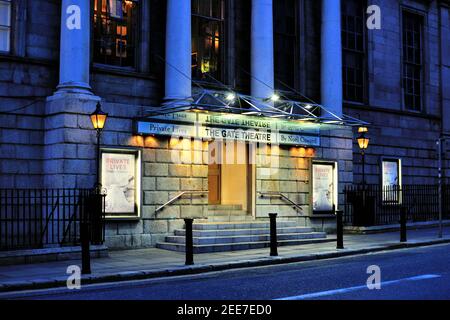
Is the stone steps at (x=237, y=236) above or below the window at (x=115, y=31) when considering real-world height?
below

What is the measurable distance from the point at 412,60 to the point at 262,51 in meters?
10.7

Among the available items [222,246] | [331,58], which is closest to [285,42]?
[331,58]

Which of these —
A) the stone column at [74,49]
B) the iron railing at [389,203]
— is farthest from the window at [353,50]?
the stone column at [74,49]

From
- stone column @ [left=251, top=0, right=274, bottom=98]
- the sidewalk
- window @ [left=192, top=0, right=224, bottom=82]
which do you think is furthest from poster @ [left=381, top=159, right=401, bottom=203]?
window @ [left=192, top=0, right=224, bottom=82]

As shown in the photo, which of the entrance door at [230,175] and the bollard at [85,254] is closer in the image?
the bollard at [85,254]

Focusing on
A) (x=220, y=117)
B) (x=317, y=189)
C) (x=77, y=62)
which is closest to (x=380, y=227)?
(x=317, y=189)

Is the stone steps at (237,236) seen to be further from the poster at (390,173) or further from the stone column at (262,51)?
the poster at (390,173)

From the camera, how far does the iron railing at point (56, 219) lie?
15688mm

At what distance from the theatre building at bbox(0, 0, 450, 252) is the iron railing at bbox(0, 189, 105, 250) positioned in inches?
22.3

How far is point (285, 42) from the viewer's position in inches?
922

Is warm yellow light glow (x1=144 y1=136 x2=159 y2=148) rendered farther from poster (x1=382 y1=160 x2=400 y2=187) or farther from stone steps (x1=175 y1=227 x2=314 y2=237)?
poster (x1=382 y1=160 x2=400 y2=187)

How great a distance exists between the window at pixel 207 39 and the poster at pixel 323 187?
505 centimetres

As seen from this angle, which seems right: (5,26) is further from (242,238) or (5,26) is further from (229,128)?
(242,238)
